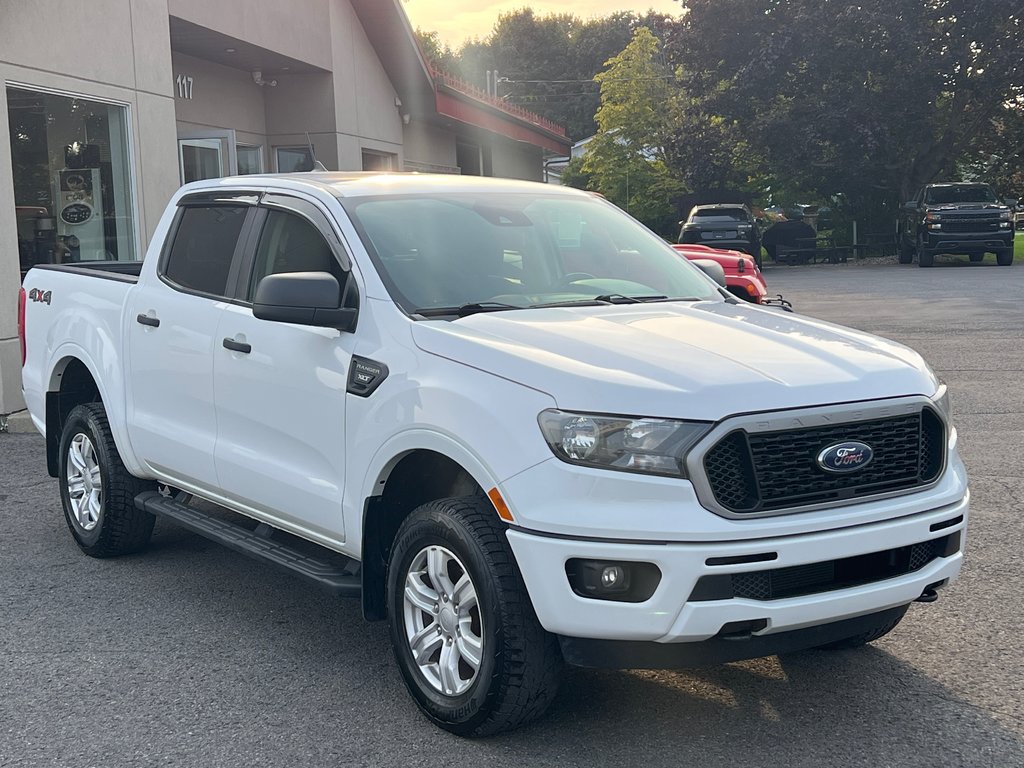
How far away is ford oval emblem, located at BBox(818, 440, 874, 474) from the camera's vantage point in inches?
146

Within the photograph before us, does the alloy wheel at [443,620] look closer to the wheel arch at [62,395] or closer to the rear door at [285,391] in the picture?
the rear door at [285,391]

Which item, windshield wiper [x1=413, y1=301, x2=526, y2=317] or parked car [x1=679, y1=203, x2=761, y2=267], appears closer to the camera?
windshield wiper [x1=413, y1=301, x2=526, y2=317]

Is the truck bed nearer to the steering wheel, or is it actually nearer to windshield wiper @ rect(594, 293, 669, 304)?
the steering wheel

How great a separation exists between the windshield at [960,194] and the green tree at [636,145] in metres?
15.7

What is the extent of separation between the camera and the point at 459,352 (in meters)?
4.06

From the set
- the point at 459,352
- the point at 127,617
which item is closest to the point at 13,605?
the point at 127,617

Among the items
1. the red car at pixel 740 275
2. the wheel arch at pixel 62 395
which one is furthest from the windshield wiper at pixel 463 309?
the red car at pixel 740 275

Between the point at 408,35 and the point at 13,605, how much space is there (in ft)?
58.9

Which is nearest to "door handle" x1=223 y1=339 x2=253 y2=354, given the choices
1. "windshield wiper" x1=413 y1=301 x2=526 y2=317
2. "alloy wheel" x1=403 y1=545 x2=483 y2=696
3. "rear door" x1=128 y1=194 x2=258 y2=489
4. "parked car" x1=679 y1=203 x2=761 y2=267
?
"rear door" x1=128 y1=194 x2=258 y2=489

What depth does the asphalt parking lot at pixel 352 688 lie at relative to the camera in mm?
3939

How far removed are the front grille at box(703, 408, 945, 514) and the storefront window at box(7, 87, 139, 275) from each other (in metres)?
9.74

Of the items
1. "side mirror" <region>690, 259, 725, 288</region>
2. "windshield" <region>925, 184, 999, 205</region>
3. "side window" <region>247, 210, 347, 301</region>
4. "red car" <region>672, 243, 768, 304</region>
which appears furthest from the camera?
"windshield" <region>925, 184, 999, 205</region>

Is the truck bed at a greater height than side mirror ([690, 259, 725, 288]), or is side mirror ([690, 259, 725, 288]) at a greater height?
the truck bed

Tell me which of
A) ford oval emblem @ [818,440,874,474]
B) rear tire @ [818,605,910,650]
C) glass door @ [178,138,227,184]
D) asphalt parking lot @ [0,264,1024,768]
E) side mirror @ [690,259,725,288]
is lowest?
asphalt parking lot @ [0,264,1024,768]
